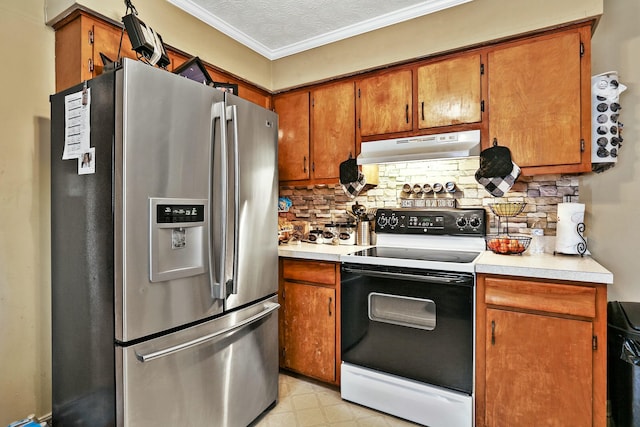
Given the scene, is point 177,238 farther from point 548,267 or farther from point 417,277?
point 548,267

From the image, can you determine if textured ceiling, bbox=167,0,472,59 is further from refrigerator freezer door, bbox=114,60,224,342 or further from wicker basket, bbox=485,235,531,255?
wicker basket, bbox=485,235,531,255

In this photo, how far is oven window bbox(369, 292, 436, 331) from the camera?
1917 mm

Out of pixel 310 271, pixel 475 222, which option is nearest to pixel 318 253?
pixel 310 271

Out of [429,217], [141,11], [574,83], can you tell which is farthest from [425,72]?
[141,11]

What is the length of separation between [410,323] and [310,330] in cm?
74

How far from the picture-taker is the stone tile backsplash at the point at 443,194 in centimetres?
217

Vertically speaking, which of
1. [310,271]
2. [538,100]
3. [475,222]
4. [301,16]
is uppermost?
[301,16]

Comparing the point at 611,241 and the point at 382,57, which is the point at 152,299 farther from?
the point at 611,241

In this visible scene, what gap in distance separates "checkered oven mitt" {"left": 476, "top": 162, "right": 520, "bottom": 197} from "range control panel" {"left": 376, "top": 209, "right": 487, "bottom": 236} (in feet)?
0.72

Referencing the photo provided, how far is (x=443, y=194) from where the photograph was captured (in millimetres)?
2498

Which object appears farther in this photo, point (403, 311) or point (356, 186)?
point (356, 186)

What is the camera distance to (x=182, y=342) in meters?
1.52

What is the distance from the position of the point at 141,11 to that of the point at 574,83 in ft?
8.29

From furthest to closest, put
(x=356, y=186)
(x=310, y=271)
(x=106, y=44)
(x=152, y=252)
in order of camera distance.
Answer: (x=356, y=186)
(x=310, y=271)
(x=106, y=44)
(x=152, y=252)
